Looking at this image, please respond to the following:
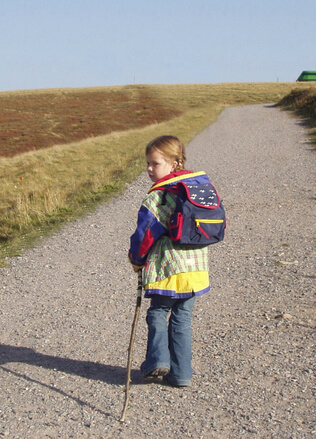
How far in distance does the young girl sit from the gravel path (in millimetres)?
195

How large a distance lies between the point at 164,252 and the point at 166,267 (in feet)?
0.29

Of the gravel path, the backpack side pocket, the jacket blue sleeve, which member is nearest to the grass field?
the gravel path

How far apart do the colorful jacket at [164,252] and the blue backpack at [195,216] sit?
0.27ft

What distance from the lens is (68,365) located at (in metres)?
3.73

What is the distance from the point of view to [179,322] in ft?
11.0

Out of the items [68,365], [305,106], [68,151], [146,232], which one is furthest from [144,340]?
[305,106]

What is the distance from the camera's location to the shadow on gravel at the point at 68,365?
3543 mm

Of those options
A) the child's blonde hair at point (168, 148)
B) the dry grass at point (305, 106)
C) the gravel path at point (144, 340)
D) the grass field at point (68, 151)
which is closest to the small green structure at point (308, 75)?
Result: the grass field at point (68, 151)

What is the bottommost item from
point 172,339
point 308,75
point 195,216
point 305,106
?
point 308,75

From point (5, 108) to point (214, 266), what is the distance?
48.8 metres

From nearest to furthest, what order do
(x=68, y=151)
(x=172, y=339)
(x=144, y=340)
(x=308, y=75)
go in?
(x=172, y=339), (x=144, y=340), (x=68, y=151), (x=308, y=75)

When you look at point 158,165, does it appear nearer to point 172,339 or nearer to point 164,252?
point 164,252

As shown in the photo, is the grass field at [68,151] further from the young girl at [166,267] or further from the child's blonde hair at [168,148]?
the child's blonde hair at [168,148]

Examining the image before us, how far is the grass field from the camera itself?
878 centimetres
